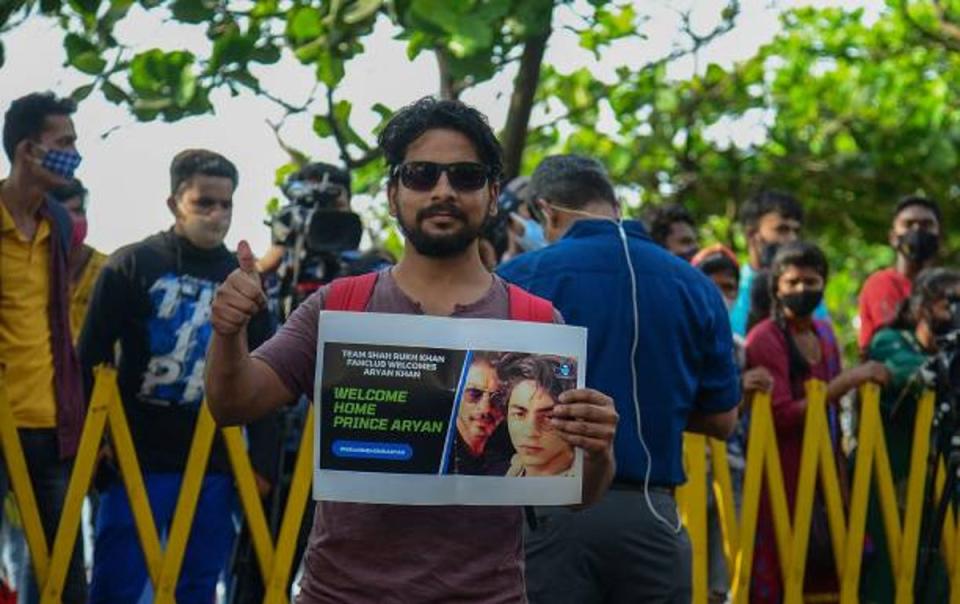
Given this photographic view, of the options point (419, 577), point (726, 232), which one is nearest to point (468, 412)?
point (419, 577)

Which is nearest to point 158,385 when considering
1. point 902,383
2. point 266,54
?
point 266,54

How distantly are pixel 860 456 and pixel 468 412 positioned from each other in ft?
14.0

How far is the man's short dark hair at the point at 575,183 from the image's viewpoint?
5.51 metres

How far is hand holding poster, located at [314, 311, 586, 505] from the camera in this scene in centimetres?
355

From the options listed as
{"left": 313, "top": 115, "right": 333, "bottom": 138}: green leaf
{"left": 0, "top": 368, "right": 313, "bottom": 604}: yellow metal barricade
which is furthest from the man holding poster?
{"left": 313, "top": 115, "right": 333, "bottom": 138}: green leaf

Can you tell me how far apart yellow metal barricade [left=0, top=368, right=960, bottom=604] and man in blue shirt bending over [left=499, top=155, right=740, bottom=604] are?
1690mm

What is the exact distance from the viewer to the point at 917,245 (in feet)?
29.7

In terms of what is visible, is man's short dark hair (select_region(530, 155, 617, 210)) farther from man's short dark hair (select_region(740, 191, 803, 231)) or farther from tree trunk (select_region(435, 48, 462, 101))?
man's short dark hair (select_region(740, 191, 803, 231))

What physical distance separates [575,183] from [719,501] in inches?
92.1

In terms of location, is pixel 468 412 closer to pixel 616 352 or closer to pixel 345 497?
pixel 345 497

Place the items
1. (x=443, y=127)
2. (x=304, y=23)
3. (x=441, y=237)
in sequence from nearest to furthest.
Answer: (x=441, y=237) < (x=443, y=127) < (x=304, y=23)

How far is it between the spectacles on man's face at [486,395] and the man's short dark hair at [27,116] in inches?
129

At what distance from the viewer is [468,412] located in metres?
3.57

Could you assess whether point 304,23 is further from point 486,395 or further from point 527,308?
A: point 486,395
